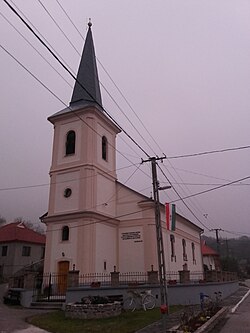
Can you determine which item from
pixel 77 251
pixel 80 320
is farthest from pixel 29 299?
pixel 80 320

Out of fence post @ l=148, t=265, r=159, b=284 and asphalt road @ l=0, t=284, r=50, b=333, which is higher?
fence post @ l=148, t=265, r=159, b=284

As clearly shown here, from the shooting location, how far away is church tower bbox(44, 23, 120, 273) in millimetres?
25891

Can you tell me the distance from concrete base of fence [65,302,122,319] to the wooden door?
819 cm

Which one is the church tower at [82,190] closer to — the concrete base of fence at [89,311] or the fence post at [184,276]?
the fence post at [184,276]

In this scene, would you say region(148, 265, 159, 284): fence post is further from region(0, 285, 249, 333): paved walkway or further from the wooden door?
the wooden door

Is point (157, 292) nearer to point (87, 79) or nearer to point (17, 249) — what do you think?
point (87, 79)

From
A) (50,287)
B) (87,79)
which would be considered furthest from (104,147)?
(50,287)

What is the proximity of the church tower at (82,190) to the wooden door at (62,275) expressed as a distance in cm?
7

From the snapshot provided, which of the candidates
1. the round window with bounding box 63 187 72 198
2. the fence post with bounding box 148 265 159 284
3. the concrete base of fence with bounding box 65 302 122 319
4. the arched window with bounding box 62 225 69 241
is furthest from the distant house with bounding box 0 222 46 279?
the concrete base of fence with bounding box 65 302 122 319

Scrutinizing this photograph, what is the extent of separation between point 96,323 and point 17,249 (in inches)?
1141

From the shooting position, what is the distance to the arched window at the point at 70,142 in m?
29.7

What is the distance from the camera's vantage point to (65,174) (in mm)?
28906

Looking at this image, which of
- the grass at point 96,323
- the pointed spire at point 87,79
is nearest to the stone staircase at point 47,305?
the grass at point 96,323

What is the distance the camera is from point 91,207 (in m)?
26.8
